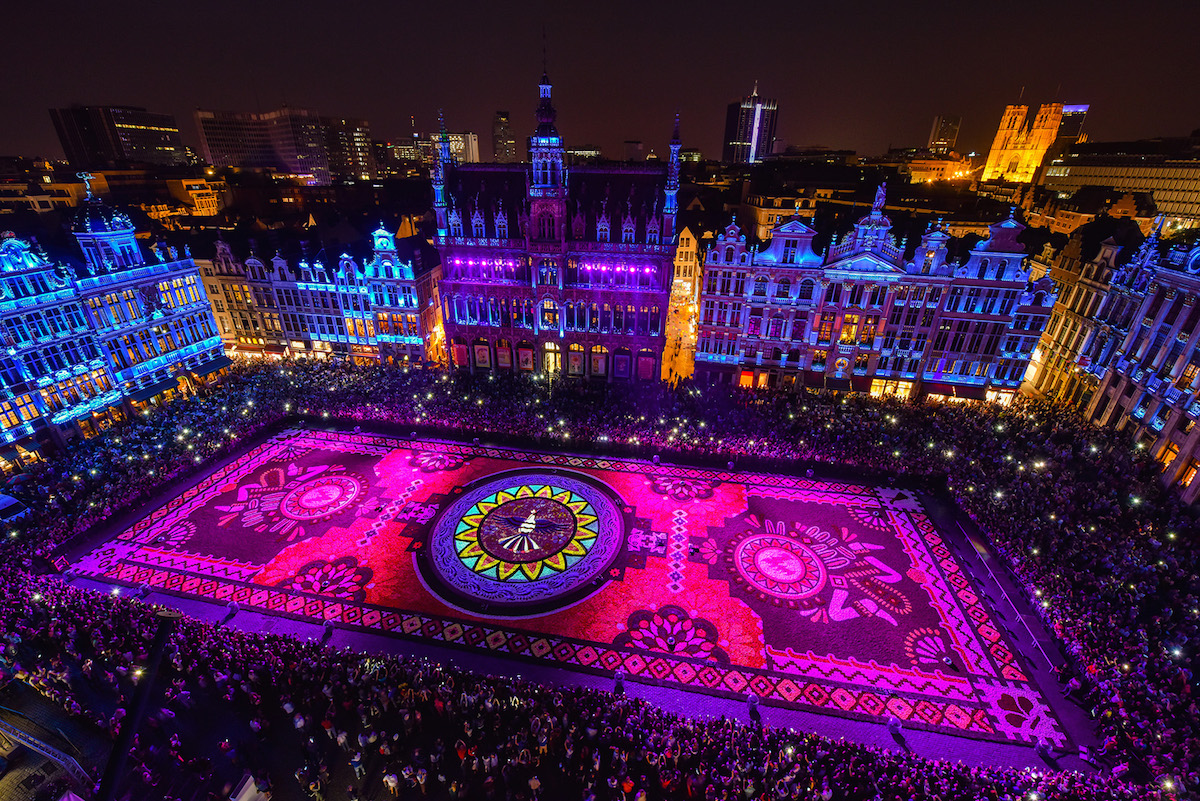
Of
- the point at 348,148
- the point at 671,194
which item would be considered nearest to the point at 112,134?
the point at 348,148

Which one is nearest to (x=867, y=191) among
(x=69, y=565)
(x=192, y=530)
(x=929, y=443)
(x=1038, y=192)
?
(x=1038, y=192)

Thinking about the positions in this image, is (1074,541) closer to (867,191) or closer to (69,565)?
(69,565)

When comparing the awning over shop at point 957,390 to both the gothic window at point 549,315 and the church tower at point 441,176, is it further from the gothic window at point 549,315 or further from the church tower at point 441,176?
the church tower at point 441,176

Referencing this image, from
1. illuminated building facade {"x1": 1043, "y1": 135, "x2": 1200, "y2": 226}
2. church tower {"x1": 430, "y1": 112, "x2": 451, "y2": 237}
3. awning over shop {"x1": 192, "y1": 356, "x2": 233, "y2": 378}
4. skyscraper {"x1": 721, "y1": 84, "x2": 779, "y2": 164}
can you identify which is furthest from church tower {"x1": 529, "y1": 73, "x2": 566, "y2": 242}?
skyscraper {"x1": 721, "y1": 84, "x2": 779, "y2": 164}

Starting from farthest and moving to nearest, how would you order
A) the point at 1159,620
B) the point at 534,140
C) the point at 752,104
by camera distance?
the point at 752,104, the point at 534,140, the point at 1159,620

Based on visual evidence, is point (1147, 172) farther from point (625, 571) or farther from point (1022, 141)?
point (625, 571)

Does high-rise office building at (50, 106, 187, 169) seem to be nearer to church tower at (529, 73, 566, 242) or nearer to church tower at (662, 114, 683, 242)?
church tower at (529, 73, 566, 242)

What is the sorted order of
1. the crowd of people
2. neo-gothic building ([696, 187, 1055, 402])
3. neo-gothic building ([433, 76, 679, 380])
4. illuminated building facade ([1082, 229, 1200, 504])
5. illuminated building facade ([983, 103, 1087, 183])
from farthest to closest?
illuminated building facade ([983, 103, 1087, 183]) < neo-gothic building ([433, 76, 679, 380]) < neo-gothic building ([696, 187, 1055, 402]) < illuminated building facade ([1082, 229, 1200, 504]) < the crowd of people
